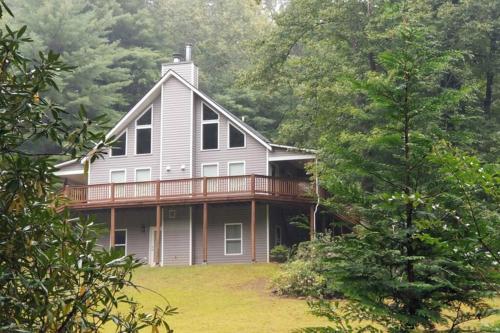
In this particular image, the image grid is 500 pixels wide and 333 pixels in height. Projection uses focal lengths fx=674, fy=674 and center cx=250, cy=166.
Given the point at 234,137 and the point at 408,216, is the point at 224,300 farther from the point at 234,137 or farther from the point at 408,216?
the point at 408,216

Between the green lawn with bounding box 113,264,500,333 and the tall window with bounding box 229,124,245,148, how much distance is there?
18.3 feet

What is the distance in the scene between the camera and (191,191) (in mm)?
27219

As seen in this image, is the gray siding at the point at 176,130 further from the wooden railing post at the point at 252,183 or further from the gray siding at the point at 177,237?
the wooden railing post at the point at 252,183

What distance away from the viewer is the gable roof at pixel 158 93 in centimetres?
2828

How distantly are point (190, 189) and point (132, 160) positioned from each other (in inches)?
155

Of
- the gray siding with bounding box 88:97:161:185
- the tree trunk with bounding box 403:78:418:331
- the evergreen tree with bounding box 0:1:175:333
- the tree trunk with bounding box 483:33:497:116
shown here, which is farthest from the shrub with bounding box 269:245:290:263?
the evergreen tree with bounding box 0:1:175:333

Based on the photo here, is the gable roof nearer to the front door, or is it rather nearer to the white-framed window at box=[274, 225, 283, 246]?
the white-framed window at box=[274, 225, 283, 246]

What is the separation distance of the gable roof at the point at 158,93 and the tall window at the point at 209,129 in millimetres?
415

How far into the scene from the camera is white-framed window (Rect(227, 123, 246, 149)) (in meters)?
28.7

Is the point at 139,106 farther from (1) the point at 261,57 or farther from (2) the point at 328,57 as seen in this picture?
(2) the point at 328,57

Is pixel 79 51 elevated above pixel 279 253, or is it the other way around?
pixel 79 51

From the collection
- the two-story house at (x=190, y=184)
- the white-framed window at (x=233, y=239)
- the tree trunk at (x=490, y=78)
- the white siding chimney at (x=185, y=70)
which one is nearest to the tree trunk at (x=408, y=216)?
the two-story house at (x=190, y=184)

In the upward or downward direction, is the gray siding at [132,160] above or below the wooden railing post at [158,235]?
above

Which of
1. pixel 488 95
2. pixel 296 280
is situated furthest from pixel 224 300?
pixel 488 95
